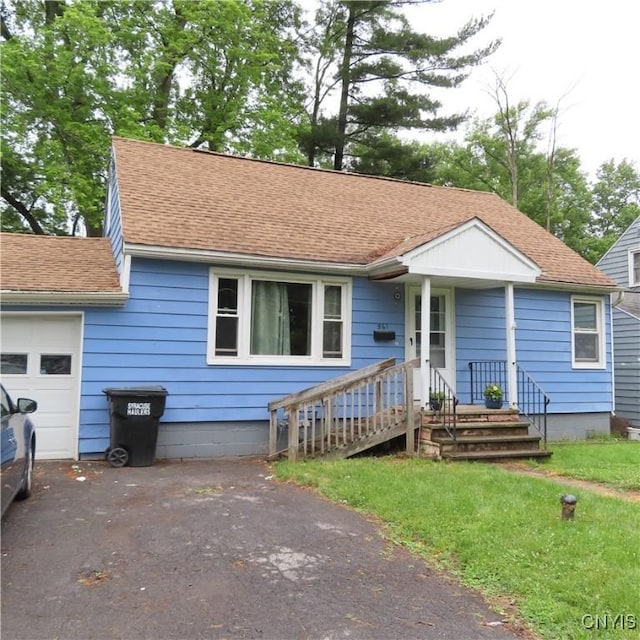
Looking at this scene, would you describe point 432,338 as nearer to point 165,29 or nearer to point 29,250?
point 29,250

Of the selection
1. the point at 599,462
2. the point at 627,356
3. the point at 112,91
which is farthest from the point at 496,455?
the point at 112,91

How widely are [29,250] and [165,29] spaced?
40.3 ft

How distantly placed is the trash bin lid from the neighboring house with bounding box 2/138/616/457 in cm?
54

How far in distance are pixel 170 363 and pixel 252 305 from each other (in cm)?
161

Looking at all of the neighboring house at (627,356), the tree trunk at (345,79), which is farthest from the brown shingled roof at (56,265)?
the tree trunk at (345,79)

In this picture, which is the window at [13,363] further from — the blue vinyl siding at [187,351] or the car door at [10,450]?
the car door at [10,450]

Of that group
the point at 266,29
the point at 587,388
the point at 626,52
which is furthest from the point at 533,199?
the point at 587,388

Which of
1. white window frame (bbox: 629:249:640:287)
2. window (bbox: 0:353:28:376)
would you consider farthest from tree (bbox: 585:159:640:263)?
window (bbox: 0:353:28:376)

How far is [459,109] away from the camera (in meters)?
21.9

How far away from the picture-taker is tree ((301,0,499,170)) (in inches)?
837

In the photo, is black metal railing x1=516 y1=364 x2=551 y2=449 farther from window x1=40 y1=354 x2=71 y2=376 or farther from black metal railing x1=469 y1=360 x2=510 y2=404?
window x1=40 y1=354 x2=71 y2=376

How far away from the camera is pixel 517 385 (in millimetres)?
10547

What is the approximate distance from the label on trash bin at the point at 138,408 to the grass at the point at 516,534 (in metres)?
2.03

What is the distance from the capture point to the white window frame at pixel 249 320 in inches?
339
